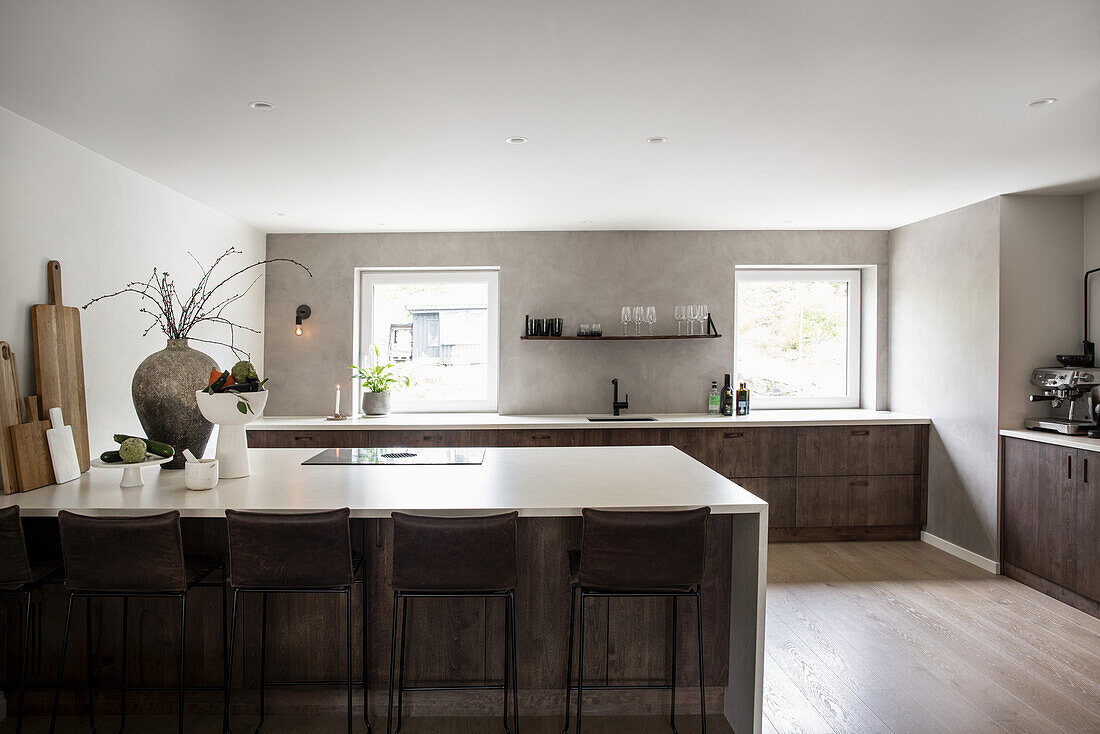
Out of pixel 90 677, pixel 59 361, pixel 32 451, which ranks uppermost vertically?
pixel 59 361

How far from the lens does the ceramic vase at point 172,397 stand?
2854 millimetres

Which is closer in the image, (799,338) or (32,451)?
(32,451)

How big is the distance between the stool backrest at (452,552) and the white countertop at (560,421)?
256 centimetres

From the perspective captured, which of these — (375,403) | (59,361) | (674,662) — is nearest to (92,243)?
(59,361)

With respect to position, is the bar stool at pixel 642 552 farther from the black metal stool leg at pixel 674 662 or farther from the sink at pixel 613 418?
the sink at pixel 613 418

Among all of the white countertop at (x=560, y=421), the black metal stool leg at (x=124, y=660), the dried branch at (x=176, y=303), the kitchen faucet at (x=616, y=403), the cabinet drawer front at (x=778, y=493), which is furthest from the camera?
the kitchen faucet at (x=616, y=403)

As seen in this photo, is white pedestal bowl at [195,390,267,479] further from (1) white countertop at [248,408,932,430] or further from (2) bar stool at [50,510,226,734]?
(1) white countertop at [248,408,932,430]

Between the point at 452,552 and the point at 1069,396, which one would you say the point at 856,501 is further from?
the point at 452,552

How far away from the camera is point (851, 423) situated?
4.93 m

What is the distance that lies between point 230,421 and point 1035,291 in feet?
15.7

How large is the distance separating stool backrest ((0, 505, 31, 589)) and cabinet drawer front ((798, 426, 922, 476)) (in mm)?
4548

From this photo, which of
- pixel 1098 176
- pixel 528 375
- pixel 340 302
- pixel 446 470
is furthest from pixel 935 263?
pixel 340 302

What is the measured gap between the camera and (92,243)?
3279 mm

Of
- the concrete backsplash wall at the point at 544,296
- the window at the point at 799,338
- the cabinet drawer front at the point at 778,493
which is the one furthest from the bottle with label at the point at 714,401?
the cabinet drawer front at the point at 778,493
